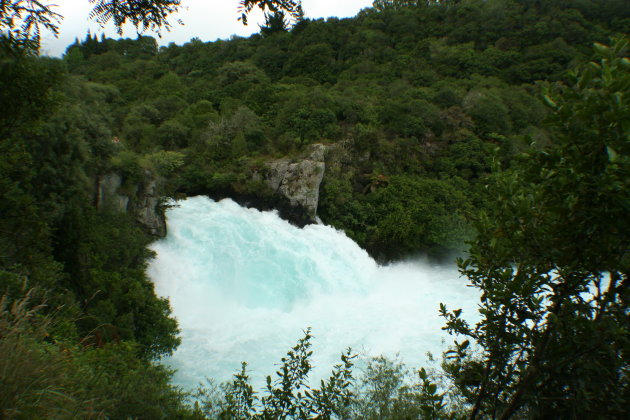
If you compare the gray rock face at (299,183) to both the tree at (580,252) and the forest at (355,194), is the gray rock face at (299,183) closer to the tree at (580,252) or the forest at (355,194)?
the forest at (355,194)

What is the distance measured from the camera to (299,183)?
15.4 meters

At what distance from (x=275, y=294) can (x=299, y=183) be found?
19.2 ft

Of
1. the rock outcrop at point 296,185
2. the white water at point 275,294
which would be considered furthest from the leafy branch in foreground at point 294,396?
the rock outcrop at point 296,185

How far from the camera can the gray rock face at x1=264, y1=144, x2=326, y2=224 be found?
15.2 m

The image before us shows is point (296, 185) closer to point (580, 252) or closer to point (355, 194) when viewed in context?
point (355, 194)

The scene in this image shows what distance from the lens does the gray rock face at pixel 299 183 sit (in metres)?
15.2

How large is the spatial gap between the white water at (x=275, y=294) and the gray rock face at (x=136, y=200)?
646mm

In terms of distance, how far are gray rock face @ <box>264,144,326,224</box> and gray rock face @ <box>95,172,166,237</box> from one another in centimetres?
539

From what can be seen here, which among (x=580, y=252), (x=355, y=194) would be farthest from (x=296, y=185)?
(x=580, y=252)

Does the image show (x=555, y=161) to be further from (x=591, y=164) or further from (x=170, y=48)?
(x=170, y=48)

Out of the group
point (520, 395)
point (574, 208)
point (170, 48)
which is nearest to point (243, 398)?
point (520, 395)

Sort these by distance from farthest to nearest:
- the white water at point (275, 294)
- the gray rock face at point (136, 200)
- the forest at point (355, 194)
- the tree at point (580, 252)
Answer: the gray rock face at point (136, 200) < the white water at point (275, 294) < the forest at point (355, 194) < the tree at point (580, 252)

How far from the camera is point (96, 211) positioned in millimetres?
8547

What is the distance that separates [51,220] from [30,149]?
55.2 inches
